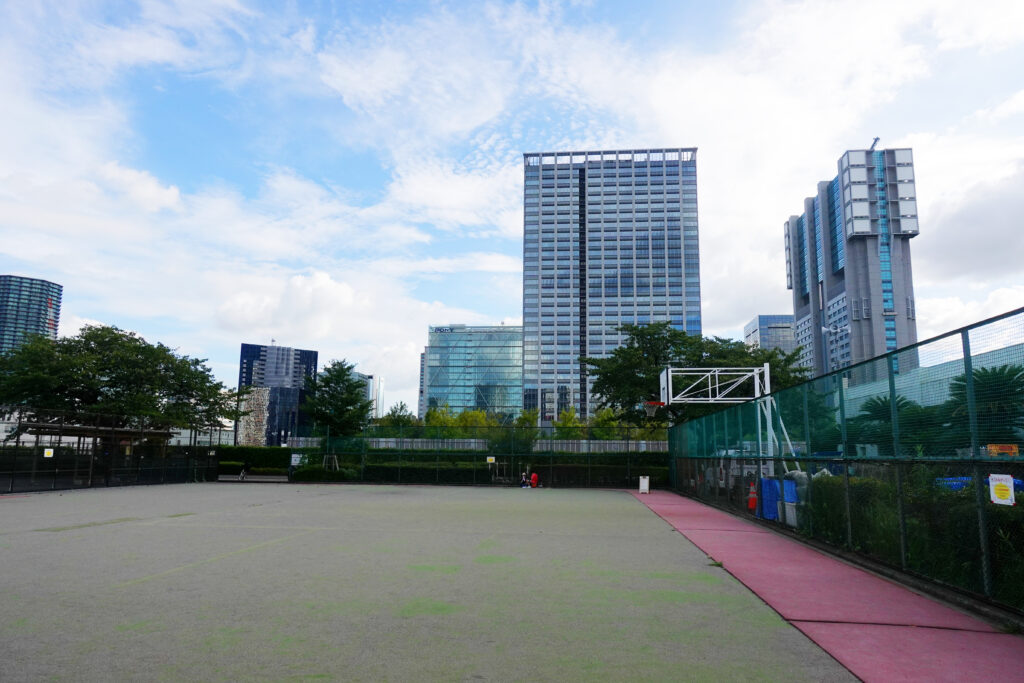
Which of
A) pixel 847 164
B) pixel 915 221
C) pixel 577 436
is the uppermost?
pixel 847 164

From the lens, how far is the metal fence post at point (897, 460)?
9.28 m

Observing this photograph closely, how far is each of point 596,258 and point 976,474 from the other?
183931 millimetres

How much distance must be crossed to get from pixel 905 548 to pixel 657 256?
18097cm

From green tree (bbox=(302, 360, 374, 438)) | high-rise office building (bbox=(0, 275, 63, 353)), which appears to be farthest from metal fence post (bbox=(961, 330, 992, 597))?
high-rise office building (bbox=(0, 275, 63, 353))

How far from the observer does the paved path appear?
546cm

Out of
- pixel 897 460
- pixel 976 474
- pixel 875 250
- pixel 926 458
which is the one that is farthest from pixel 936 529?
pixel 875 250

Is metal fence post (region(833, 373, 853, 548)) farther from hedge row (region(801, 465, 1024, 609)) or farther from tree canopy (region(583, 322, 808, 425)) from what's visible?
tree canopy (region(583, 322, 808, 425))

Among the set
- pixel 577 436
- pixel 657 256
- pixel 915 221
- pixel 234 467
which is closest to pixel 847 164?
pixel 915 221

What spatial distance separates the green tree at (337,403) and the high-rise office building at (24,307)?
476 feet

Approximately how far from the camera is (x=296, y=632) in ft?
20.5

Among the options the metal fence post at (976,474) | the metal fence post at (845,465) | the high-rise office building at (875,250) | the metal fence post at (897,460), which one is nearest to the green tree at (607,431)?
the metal fence post at (845,465)

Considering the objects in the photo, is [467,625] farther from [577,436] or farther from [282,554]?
[577,436]

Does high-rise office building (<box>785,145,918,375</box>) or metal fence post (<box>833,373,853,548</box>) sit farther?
high-rise office building (<box>785,145,918,375</box>)

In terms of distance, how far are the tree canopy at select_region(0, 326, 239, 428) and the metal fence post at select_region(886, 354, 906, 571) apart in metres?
40.8
